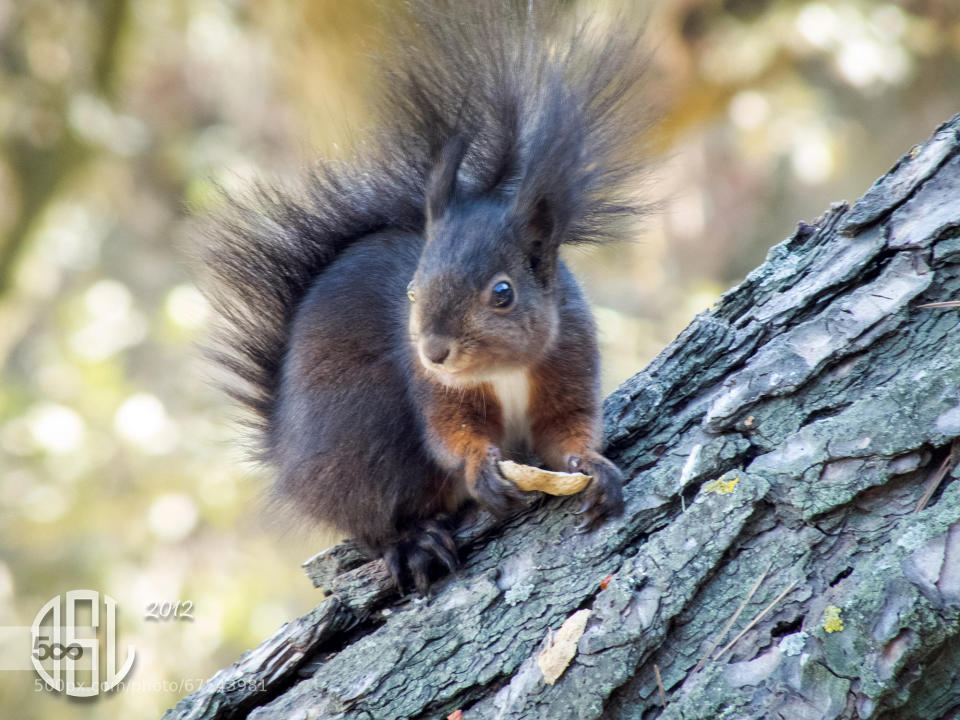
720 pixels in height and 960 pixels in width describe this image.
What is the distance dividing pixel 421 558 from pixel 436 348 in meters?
0.49

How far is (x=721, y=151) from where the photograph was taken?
776 cm

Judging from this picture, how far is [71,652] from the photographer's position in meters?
3.19

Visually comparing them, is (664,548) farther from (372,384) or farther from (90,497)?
(90,497)

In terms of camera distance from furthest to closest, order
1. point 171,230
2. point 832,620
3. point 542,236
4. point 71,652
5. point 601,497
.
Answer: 1. point 171,230
2. point 71,652
3. point 542,236
4. point 601,497
5. point 832,620


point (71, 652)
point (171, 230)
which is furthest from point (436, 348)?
point (171, 230)

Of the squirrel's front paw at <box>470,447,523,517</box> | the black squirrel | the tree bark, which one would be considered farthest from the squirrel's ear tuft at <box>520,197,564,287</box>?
the squirrel's front paw at <box>470,447,523,517</box>

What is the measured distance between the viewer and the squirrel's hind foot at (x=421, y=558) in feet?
6.89

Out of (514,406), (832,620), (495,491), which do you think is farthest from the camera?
(514,406)

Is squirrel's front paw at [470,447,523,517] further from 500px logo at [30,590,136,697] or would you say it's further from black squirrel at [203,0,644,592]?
500px logo at [30,590,136,697]

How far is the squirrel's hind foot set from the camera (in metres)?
2.10

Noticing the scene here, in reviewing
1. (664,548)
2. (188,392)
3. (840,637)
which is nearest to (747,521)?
(664,548)

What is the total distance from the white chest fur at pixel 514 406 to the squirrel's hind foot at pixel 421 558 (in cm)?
28

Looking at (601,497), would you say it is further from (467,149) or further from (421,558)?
(467,149)

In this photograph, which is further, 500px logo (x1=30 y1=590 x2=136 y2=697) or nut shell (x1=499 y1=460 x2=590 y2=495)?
500px logo (x1=30 y1=590 x2=136 y2=697)
